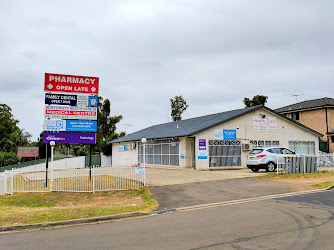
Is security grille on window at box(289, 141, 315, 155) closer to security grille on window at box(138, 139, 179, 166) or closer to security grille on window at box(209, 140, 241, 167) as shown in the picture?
security grille on window at box(209, 140, 241, 167)

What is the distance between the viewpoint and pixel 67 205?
10992 millimetres

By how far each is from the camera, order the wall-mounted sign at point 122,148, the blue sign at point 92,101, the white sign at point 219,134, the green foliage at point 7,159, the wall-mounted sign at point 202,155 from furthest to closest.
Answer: the green foliage at point 7,159, the wall-mounted sign at point 122,148, the white sign at point 219,134, the wall-mounted sign at point 202,155, the blue sign at point 92,101

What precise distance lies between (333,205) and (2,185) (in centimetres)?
1338

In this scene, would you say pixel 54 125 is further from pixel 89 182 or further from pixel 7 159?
pixel 7 159

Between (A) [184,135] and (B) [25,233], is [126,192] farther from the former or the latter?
(A) [184,135]

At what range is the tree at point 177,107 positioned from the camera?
52.2 metres

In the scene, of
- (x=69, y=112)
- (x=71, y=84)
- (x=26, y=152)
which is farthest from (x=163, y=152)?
(x=26, y=152)

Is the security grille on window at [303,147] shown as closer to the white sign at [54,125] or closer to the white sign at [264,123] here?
the white sign at [264,123]

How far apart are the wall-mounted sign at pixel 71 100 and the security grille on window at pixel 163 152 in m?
10.3

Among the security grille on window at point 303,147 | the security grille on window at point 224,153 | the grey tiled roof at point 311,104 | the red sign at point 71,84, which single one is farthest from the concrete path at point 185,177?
the grey tiled roof at point 311,104

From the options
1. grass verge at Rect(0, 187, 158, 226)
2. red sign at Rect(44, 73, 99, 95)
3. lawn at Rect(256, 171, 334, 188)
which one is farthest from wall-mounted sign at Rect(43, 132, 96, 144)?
lawn at Rect(256, 171, 334, 188)

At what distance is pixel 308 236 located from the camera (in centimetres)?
600

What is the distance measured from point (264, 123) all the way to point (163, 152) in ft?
29.2

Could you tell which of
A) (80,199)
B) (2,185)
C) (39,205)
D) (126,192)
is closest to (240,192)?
(126,192)
